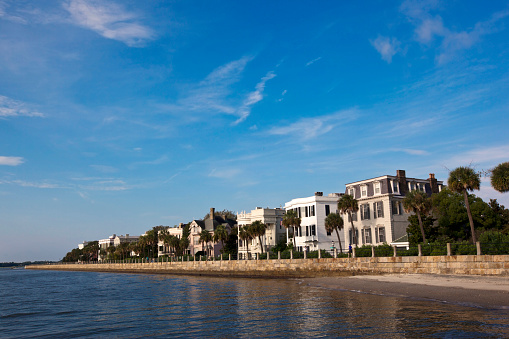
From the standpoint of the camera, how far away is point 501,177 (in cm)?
4031

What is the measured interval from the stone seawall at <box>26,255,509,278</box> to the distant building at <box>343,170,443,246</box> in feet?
46.4

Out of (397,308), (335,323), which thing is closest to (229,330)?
(335,323)

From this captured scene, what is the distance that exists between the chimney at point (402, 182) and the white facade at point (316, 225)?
1254cm

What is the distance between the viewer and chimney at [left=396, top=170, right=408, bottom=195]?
63566 mm

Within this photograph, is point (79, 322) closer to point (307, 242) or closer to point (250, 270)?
point (250, 270)

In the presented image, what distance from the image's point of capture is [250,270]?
66.4 metres

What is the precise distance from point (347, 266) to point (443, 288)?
1970 centimetres

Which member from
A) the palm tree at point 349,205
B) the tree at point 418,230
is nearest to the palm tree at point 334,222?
the palm tree at point 349,205

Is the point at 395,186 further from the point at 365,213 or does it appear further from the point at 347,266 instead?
the point at 347,266

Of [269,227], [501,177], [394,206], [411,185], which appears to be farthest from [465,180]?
[269,227]

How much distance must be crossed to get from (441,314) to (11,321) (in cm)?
2633

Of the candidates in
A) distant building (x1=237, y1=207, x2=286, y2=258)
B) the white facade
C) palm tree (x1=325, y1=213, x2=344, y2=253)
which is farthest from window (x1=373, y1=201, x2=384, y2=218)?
distant building (x1=237, y1=207, x2=286, y2=258)

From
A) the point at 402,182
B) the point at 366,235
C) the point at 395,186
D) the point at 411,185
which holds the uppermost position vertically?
the point at 402,182

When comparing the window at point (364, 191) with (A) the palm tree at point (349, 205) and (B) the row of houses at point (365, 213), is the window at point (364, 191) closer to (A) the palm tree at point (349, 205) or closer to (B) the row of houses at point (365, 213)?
(B) the row of houses at point (365, 213)
